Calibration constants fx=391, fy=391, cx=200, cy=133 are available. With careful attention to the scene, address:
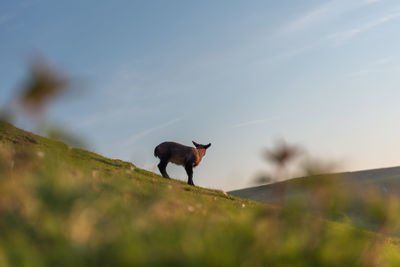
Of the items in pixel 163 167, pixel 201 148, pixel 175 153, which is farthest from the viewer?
pixel 201 148

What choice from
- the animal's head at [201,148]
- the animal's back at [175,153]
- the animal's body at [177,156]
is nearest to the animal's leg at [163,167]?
the animal's body at [177,156]

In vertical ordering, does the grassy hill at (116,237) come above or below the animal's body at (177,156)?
below

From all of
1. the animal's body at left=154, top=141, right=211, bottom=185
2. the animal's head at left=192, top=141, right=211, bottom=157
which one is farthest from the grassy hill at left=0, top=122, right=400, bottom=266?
the animal's head at left=192, top=141, right=211, bottom=157

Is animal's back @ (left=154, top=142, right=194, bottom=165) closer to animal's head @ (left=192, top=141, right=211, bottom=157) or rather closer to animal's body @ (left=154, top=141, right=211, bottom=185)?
animal's body @ (left=154, top=141, right=211, bottom=185)

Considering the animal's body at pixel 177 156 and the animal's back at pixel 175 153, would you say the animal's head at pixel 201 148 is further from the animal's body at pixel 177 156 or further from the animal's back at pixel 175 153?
the animal's back at pixel 175 153

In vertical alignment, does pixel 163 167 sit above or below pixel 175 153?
below

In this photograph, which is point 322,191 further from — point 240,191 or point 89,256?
point 240,191

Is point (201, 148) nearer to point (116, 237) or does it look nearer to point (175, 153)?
point (175, 153)

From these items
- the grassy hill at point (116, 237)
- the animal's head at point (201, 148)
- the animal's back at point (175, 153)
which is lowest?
the grassy hill at point (116, 237)

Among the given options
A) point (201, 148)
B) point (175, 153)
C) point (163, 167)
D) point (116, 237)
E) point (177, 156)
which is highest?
point (201, 148)

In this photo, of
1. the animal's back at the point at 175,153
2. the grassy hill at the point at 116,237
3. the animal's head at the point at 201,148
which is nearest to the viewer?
the grassy hill at the point at 116,237

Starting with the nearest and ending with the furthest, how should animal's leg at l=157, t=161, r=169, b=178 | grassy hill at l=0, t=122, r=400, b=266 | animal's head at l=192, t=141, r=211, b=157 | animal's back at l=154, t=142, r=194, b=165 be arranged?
grassy hill at l=0, t=122, r=400, b=266 < animal's leg at l=157, t=161, r=169, b=178 < animal's back at l=154, t=142, r=194, b=165 < animal's head at l=192, t=141, r=211, b=157

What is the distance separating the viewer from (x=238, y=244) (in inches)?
121

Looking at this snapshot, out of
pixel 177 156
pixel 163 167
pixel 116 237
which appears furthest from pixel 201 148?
pixel 116 237
